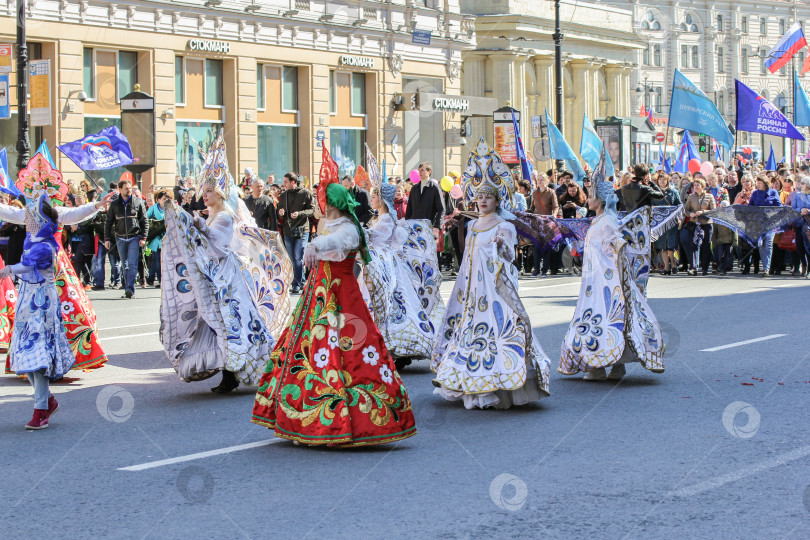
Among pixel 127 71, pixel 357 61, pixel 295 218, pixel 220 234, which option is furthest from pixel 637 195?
pixel 357 61

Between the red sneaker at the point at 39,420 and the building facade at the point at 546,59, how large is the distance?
158ft

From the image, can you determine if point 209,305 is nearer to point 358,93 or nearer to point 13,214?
point 13,214

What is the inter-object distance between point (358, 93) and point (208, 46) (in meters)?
7.20

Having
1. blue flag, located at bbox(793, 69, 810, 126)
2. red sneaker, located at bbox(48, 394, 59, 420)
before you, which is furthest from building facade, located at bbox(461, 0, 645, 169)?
red sneaker, located at bbox(48, 394, 59, 420)

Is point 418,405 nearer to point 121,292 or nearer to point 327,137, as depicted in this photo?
point 121,292

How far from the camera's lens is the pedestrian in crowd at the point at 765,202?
21.6 meters

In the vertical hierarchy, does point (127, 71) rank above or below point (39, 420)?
above

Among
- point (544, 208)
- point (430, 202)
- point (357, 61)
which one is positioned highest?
point (357, 61)

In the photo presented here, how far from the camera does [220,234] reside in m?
9.71

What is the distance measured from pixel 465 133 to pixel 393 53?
5.65m

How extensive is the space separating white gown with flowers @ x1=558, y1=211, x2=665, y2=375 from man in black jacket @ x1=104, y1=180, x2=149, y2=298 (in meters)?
10.3

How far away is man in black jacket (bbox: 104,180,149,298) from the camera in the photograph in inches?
742

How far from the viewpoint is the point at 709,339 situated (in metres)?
12.3

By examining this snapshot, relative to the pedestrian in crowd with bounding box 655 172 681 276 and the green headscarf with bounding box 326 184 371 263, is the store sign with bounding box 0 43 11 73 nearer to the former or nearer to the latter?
the pedestrian in crowd with bounding box 655 172 681 276
